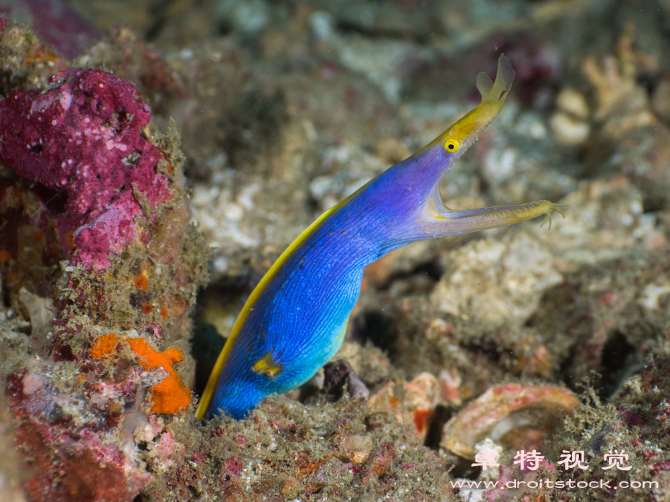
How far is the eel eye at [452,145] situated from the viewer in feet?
6.07

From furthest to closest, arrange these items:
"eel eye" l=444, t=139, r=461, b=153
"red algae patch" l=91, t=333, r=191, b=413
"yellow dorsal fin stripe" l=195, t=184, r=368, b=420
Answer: "yellow dorsal fin stripe" l=195, t=184, r=368, b=420, "eel eye" l=444, t=139, r=461, b=153, "red algae patch" l=91, t=333, r=191, b=413

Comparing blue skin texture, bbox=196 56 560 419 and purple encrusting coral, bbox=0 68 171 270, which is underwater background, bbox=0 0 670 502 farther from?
blue skin texture, bbox=196 56 560 419

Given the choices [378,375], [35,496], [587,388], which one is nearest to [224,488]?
[35,496]

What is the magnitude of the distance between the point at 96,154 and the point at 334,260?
1.21m

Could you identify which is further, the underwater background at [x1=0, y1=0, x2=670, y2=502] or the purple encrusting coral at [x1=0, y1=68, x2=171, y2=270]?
the purple encrusting coral at [x1=0, y1=68, x2=171, y2=270]

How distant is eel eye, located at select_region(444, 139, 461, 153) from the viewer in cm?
185

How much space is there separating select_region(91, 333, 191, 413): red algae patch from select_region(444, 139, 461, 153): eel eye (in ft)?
5.06

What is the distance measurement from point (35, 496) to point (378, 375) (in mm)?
2064

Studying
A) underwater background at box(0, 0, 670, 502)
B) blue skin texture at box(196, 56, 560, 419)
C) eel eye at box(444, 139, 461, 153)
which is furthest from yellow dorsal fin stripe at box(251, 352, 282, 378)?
eel eye at box(444, 139, 461, 153)

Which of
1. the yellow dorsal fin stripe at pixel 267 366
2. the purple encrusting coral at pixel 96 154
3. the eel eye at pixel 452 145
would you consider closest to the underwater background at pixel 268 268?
the purple encrusting coral at pixel 96 154

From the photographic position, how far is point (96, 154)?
1.91 metres

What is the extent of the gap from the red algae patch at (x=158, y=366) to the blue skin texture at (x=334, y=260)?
47 centimetres

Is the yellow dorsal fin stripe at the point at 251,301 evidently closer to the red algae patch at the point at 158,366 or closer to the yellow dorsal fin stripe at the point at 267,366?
the yellow dorsal fin stripe at the point at 267,366

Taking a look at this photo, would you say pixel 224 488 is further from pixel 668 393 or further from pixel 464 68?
pixel 464 68
